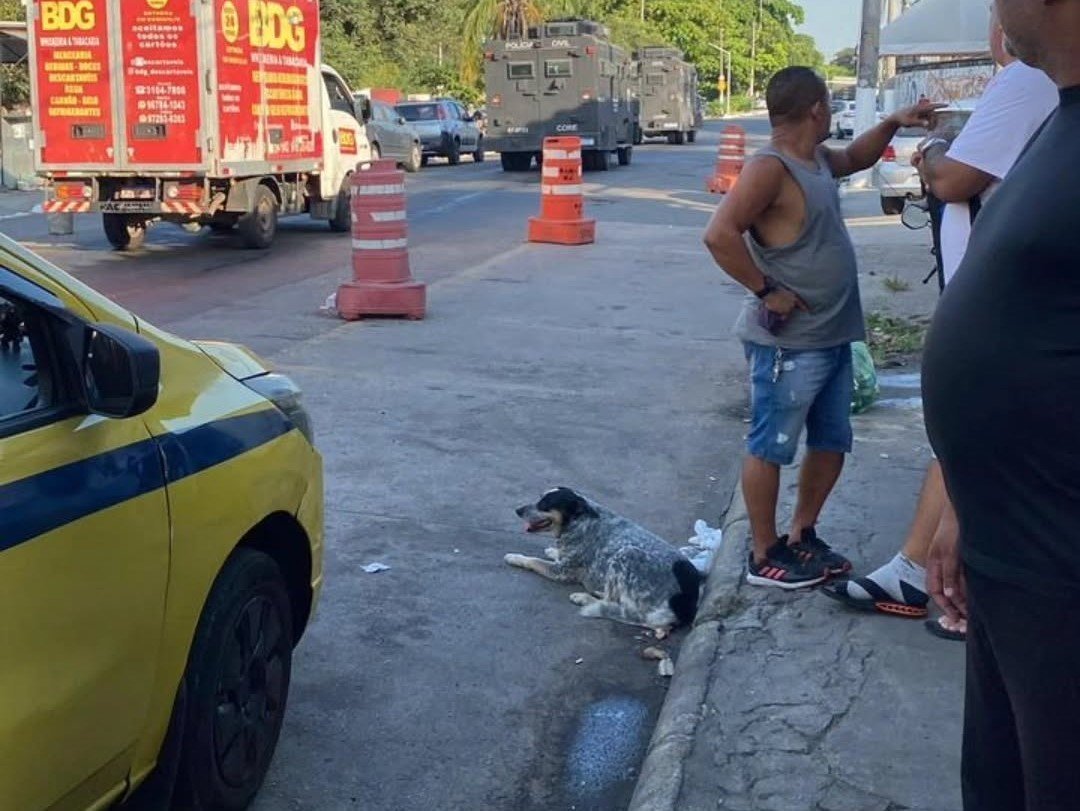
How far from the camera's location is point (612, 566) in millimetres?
5266

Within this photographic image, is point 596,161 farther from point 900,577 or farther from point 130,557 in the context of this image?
point 130,557

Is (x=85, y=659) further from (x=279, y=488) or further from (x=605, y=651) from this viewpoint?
(x=605, y=651)

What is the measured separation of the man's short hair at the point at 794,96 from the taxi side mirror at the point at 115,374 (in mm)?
2631

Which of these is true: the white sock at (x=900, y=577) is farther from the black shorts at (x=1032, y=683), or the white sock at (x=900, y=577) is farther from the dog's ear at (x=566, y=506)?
the black shorts at (x=1032, y=683)

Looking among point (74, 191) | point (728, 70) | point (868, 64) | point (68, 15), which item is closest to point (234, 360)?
point (74, 191)

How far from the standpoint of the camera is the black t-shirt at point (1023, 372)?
6.30 feet

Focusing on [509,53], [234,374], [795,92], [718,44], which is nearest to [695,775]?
[234,374]

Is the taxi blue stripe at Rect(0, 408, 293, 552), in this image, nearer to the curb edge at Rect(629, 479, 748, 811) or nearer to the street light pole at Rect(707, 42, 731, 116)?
the curb edge at Rect(629, 479, 748, 811)

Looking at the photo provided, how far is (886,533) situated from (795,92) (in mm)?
1919

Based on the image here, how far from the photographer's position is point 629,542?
17.4 ft

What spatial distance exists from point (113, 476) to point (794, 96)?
9.29ft

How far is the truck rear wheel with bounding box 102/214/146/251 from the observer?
1627 cm

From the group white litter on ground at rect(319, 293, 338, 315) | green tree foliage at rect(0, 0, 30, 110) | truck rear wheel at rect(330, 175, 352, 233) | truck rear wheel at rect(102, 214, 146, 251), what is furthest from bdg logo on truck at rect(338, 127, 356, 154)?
green tree foliage at rect(0, 0, 30, 110)

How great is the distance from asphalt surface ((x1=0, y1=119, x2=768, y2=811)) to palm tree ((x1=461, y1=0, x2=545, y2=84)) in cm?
3872
